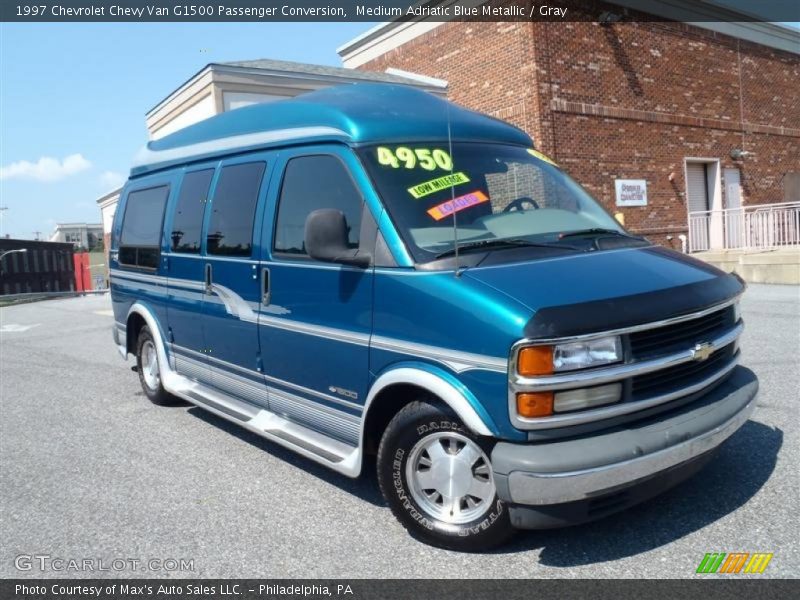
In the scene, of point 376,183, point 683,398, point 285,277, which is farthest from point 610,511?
point 285,277

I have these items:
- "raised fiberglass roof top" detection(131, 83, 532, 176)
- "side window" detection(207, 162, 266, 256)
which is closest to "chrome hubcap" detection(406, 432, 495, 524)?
"raised fiberglass roof top" detection(131, 83, 532, 176)

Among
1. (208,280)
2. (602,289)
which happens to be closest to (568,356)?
(602,289)

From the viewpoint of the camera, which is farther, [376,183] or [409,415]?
[376,183]

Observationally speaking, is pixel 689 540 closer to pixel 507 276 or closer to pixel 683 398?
pixel 683 398

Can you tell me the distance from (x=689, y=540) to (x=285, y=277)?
8.82 ft

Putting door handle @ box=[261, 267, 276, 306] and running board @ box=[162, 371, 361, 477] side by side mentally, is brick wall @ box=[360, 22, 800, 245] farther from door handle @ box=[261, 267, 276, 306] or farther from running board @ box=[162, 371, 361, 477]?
door handle @ box=[261, 267, 276, 306]

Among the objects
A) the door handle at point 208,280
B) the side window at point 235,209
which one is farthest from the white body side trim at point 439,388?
the door handle at point 208,280

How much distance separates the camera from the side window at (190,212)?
17.8 ft

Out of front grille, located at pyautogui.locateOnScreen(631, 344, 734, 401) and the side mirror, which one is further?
the side mirror

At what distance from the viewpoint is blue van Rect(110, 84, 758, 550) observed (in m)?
3.01

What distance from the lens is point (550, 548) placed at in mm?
3393

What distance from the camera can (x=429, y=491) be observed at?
11.5 ft

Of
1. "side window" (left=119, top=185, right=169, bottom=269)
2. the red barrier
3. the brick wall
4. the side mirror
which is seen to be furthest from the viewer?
the red barrier

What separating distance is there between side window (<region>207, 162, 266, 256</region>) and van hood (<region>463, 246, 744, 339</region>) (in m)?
2.01
